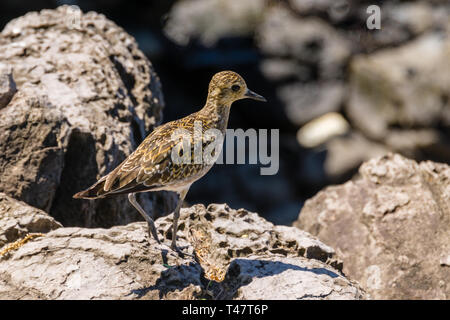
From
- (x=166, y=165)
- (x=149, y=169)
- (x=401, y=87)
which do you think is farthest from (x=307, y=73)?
(x=149, y=169)

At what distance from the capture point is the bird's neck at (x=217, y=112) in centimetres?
909

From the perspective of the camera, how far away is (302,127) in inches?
913

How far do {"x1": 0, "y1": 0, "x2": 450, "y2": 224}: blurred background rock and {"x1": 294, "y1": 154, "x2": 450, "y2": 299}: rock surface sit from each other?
10.5 metres

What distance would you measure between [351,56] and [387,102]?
2.02 m

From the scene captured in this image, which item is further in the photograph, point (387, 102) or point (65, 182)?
point (387, 102)

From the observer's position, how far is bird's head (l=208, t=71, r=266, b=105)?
29.8 ft

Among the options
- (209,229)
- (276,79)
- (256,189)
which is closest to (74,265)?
(209,229)

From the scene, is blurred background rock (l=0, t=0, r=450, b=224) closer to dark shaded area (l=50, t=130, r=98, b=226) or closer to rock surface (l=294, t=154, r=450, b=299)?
rock surface (l=294, t=154, r=450, b=299)

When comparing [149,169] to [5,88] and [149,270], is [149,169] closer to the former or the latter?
[149,270]

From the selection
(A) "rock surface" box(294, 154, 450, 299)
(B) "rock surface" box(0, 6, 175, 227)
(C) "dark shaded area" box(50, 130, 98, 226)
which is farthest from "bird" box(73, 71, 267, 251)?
(A) "rock surface" box(294, 154, 450, 299)

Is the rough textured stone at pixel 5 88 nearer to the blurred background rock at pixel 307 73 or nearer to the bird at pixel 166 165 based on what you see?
the bird at pixel 166 165

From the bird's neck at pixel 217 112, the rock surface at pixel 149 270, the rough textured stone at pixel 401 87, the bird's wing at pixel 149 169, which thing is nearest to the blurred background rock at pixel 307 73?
the rough textured stone at pixel 401 87

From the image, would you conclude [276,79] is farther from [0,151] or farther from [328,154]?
[0,151]

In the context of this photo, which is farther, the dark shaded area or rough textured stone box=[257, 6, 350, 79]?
rough textured stone box=[257, 6, 350, 79]
